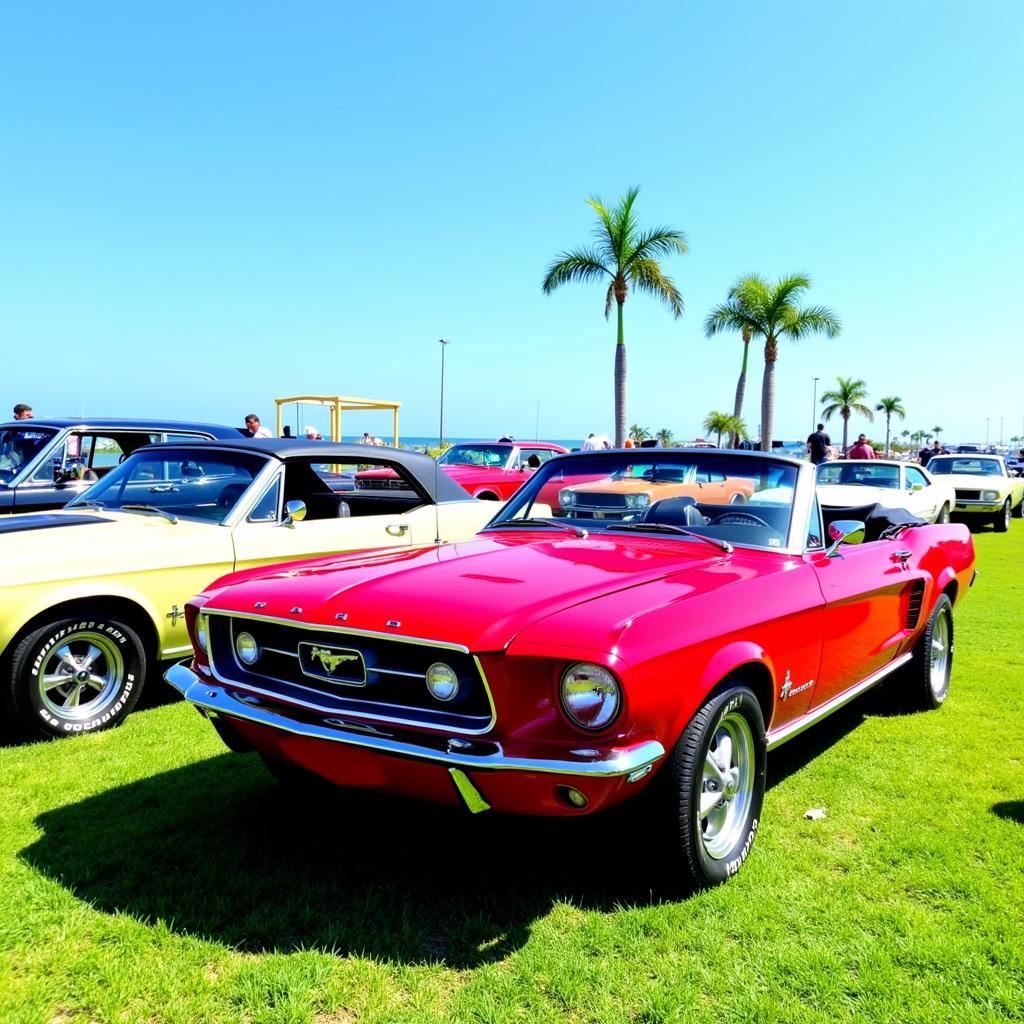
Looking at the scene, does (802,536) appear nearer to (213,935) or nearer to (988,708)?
(988,708)

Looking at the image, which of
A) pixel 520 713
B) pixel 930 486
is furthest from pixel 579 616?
pixel 930 486

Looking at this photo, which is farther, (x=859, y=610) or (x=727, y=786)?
(x=859, y=610)

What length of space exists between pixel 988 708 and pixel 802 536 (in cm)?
226

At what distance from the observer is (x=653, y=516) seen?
3.90m

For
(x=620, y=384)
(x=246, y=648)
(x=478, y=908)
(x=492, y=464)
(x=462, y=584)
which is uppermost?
(x=620, y=384)

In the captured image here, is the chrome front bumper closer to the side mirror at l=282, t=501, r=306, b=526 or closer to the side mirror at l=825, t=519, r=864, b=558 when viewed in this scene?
the side mirror at l=825, t=519, r=864, b=558

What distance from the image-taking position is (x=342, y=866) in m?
3.03

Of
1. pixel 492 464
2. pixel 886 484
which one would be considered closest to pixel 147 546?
pixel 492 464

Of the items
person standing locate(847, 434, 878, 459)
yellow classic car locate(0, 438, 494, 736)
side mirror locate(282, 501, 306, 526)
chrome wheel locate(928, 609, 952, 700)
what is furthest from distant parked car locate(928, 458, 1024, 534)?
side mirror locate(282, 501, 306, 526)

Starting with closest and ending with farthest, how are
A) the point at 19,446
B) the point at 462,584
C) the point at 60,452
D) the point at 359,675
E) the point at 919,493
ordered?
1. the point at 359,675
2. the point at 462,584
3. the point at 60,452
4. the point at 19,446
5. the point at 919,493

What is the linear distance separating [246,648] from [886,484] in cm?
1160

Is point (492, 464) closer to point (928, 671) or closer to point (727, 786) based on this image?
point (928, 671)

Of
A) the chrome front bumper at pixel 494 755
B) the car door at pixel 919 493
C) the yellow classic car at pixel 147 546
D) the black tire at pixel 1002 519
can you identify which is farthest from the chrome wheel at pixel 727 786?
the black tire at pixel 1002 519

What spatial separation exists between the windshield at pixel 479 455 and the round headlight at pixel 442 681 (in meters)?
10.9
